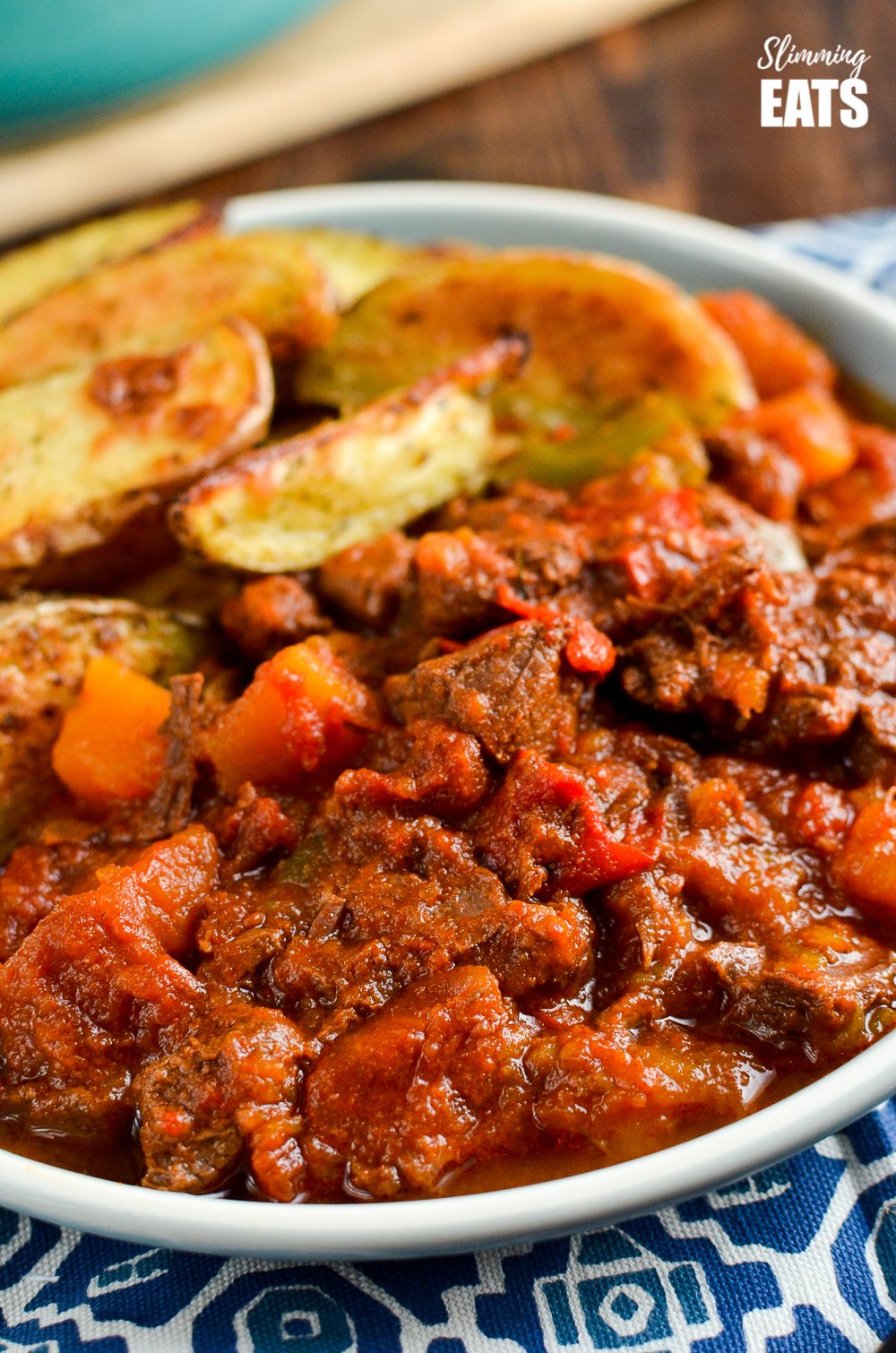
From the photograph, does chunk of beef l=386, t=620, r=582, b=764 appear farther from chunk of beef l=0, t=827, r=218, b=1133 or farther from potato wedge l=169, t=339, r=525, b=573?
chunk of beef l=0, t=827, r=218, b=1133

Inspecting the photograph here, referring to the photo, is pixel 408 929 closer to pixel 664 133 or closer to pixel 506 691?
pixel 506 691

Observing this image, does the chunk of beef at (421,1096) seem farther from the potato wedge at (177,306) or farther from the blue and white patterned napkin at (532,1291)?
the potato wedge at (177,306)

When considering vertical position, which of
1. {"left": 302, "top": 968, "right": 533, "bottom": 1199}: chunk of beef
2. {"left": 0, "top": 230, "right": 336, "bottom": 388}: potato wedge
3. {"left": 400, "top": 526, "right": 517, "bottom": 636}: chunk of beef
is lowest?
{"left": 302, "top": 968, "right": 533, "bottom": 1199}: chunk of beef

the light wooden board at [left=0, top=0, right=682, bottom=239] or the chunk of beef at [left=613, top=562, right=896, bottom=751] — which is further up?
the light wooden board at [left=0, top=0, right=682, bottom=239]

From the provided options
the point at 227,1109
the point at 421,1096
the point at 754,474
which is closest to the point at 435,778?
the point at 421,1096

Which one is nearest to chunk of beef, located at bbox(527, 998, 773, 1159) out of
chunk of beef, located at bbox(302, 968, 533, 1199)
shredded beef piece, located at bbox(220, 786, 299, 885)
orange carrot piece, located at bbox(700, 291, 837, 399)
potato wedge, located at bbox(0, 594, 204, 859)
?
chunk of beef, located at bbox(302, 968, 533, 1199)

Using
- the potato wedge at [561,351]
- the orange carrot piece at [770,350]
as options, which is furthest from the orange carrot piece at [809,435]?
the orange carrot piece at [770,350]

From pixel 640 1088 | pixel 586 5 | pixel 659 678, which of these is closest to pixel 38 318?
pixel 659 678
